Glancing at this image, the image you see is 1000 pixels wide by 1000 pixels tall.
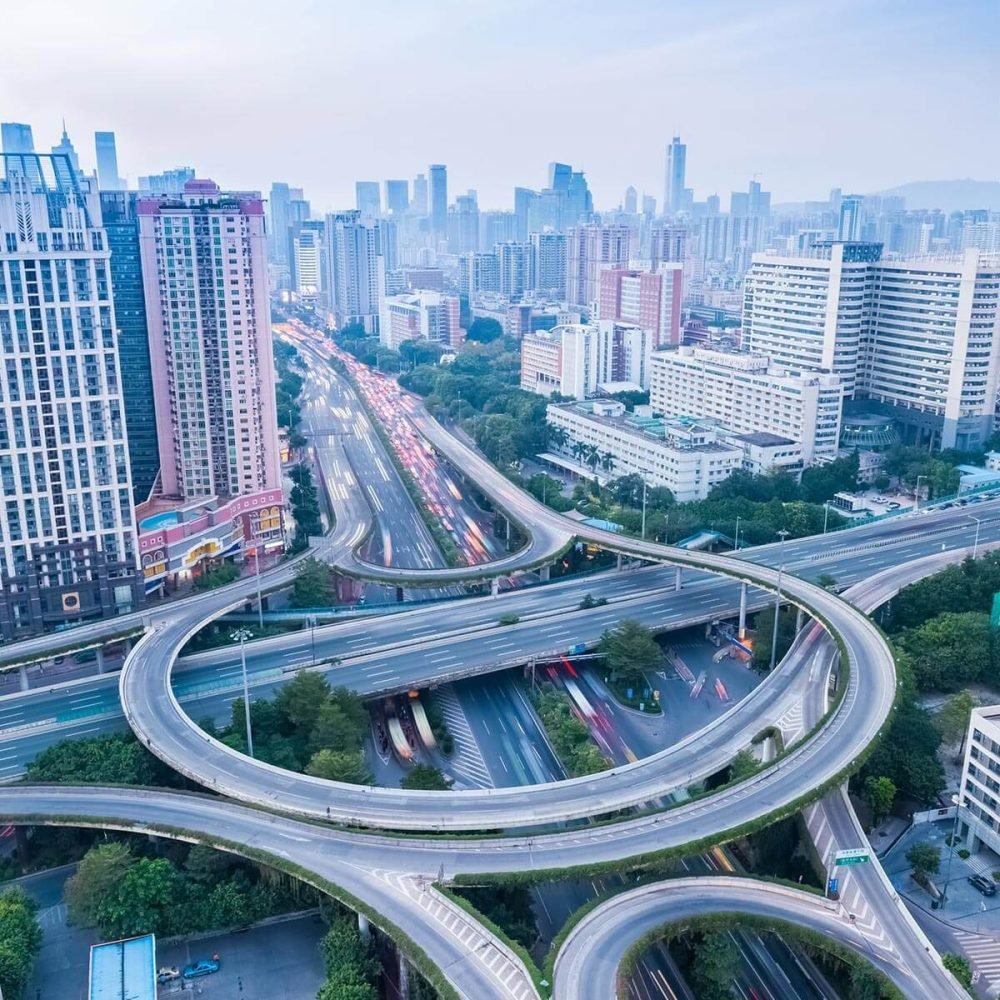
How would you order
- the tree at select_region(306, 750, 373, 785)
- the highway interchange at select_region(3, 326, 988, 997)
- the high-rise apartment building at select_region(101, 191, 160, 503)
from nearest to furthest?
the highway interchange at select_region(3, 326, 988, 997)
the tree at select_region(306, 750, 373, 785)
the high-rise apartment building at select_region(101, 191, 160, 503)

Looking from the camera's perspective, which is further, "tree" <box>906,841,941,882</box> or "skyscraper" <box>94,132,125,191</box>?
"skyscraper" <box>94,132,125,191</box>

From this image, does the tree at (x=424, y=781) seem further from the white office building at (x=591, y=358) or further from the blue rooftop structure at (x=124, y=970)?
the white office building at (x=591, y=358)

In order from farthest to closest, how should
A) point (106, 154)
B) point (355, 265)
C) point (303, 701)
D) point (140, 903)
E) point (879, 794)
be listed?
point (106, 154) → point (355, 265) → point (303, 701) → point (879, 794) → point (140, 903)

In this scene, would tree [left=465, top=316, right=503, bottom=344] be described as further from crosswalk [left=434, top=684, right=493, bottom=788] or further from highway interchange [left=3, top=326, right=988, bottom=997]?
crosswalk [left=434, top=684, right=493, bottom=788]

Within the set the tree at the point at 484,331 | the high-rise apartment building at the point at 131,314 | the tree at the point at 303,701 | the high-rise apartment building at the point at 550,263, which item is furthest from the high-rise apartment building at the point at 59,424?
the high-rise apartment building at the point at 550,263

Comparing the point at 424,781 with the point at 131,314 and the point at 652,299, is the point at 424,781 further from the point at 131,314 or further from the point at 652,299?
the point at 652,299

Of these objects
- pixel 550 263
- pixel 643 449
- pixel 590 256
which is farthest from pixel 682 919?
pixel 550 263

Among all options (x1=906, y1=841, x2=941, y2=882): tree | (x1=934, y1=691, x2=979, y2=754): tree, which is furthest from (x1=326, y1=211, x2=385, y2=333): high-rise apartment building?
(x1=906, y1=841, x2=941, y2=882): tree
